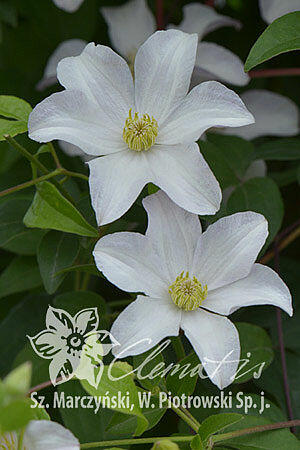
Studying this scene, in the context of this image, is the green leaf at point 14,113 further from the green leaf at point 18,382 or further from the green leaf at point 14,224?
the green leaf at point 18,382

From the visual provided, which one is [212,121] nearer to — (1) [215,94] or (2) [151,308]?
(1) [215,94]

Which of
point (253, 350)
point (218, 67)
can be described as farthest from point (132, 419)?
point (218, 67)

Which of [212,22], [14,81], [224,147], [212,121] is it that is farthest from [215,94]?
[14,81]

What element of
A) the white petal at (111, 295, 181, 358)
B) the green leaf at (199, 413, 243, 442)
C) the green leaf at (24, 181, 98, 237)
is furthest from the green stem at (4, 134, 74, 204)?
the green leaf at (199, 413, 243, 442)

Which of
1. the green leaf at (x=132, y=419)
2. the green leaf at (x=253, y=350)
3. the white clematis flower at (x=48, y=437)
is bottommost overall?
the green leaf at (x=253, y=350)

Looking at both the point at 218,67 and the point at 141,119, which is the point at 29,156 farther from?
the point at 218,67

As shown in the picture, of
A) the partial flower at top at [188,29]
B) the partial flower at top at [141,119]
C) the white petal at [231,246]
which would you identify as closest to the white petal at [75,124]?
the partial flower at top at [141,119]

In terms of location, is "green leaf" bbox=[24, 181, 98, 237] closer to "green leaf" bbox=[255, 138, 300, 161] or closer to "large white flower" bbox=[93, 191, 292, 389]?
"large white flower" bbox=[93, 191, 292, 389]
